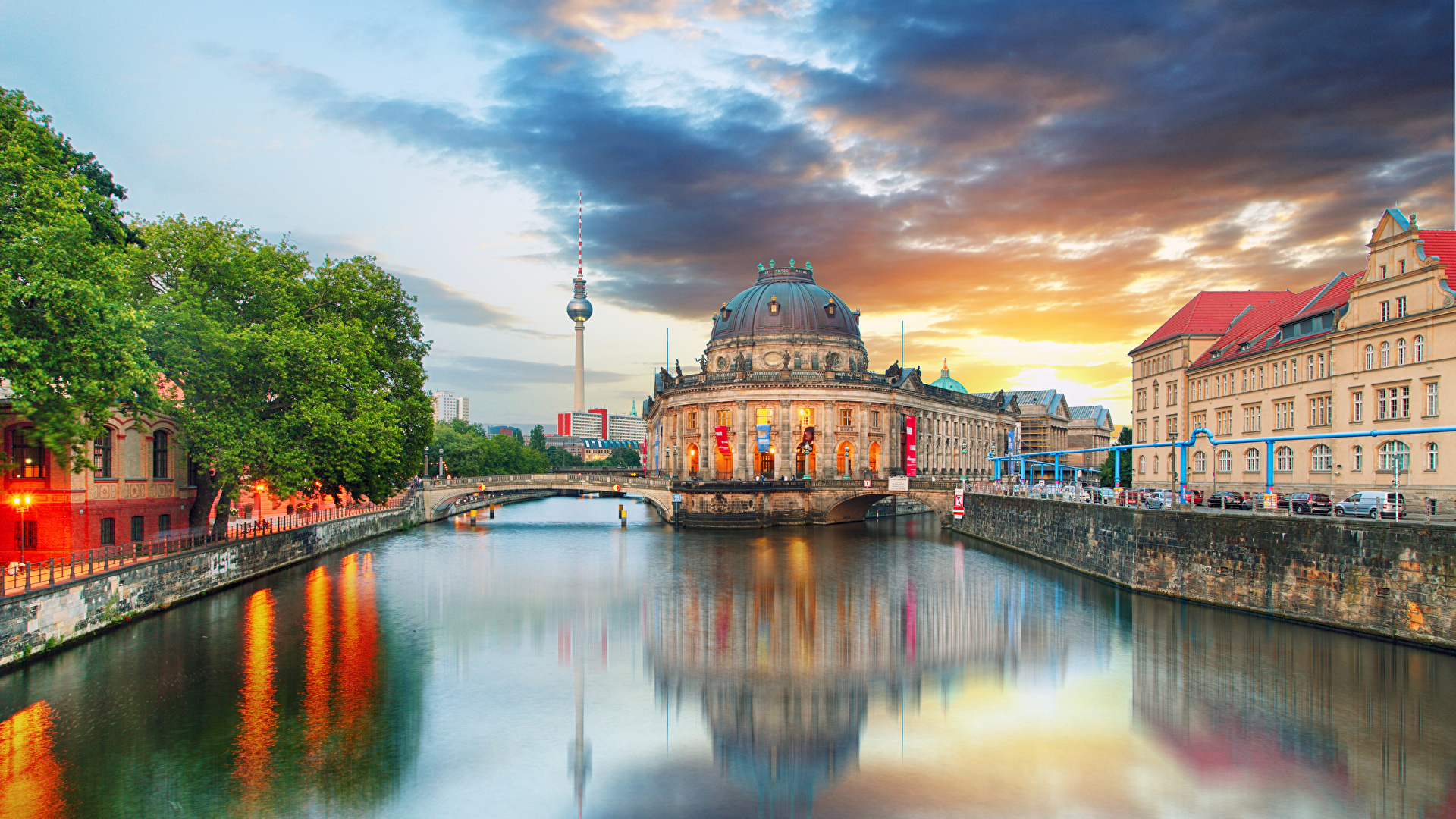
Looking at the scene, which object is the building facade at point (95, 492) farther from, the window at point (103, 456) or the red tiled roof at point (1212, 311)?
the red tiled roof at point (1212, 311)

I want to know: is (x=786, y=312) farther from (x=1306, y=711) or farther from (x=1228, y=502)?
(x=1306, y=711)

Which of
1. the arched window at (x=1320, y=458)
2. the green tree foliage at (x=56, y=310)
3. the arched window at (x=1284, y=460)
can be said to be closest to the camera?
the green tree foliage at (x=56, y=310)

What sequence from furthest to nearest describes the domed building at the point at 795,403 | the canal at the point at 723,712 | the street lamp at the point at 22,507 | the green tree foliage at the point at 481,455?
the green tree foliage at the point at 481,455 → the domed building at the point at 795,403 → the street lamp at the point at 22,507 → the canal at the point at 723,712

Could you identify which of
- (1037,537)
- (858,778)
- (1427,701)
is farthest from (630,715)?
(1037,537)

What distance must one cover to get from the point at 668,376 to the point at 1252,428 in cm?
6812

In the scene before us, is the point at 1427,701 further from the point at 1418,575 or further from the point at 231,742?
the point at 231,742

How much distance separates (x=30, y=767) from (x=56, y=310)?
47.6 feet

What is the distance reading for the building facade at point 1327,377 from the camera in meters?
44.0

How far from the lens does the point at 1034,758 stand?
2112 cm

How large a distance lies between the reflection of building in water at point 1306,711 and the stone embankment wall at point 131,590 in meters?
33.0

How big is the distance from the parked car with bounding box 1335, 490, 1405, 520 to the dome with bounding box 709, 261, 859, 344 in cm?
7057

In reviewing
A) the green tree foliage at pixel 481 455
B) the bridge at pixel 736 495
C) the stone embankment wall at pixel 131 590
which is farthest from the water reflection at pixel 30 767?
the green tree foliage at pixel 481 455

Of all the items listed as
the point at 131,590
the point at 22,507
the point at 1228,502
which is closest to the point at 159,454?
the point at 22,507

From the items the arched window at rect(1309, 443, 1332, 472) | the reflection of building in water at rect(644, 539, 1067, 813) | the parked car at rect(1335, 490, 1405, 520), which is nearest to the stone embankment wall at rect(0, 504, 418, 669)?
the reflection of building in water at rect(644, 539, 1067, 813)
